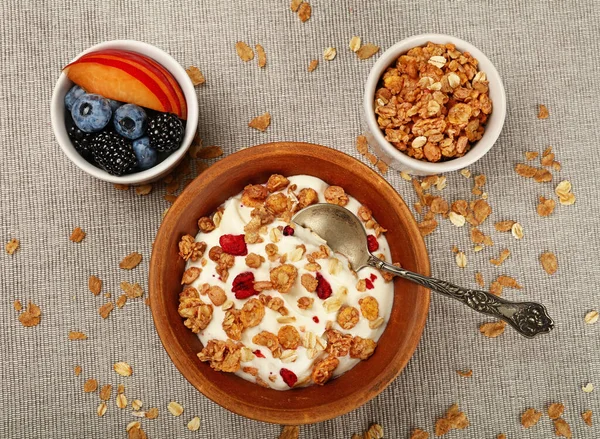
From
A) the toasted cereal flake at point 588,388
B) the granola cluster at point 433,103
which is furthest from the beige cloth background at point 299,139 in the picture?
the granola cluster at point 433,103

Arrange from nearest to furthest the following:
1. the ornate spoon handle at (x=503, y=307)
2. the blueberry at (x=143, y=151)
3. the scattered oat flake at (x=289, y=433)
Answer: the ornate spoon handle at (x=503, y=307) < the blueberry at (x=143, y=151) < the scattered oat flake at (x=289, y=433)

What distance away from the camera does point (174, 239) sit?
99 centimetres

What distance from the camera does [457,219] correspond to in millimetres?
1176

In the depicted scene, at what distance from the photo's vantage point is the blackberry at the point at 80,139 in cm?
102

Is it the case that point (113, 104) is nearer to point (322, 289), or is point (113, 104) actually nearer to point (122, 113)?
point (122, 113)

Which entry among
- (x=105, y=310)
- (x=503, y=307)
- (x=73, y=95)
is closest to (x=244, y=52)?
(x=73, y=95)

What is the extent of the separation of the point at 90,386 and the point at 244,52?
73cm

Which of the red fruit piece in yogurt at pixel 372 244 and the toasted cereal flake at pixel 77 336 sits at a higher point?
the red fruit piece in yogurt at pixel 372 244

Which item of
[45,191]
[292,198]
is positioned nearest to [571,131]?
[292,198]

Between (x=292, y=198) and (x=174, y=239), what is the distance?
22 centimetres

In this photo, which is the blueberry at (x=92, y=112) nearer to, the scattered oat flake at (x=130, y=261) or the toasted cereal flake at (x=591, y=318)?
the scattered oat flake at (x=130, y=261)

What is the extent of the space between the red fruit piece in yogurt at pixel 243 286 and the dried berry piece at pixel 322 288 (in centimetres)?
10

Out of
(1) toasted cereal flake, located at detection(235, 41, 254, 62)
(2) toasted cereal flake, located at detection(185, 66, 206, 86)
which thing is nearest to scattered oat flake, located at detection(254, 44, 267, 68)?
(1) toasted cereal flake, located at detection(235, 41, 254, 62)

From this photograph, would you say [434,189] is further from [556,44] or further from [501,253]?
[556,44]
